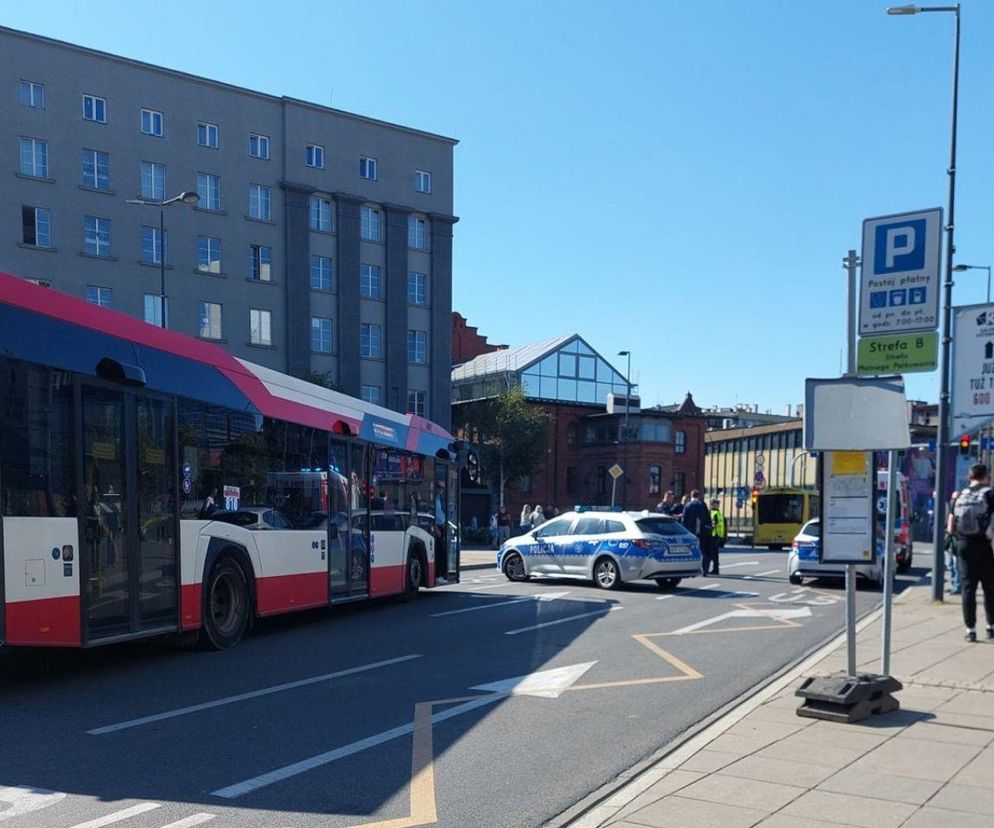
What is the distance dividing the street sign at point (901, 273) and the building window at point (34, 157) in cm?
4020


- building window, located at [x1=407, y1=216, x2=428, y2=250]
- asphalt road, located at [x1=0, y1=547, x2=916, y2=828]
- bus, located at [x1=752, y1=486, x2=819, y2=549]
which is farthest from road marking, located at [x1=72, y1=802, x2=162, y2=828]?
building window, located at [x1=407, y1=216, x2=428, y2=250]

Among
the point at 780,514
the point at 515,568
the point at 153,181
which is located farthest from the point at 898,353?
the point at 153,181

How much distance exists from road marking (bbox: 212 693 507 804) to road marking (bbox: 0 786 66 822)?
88 centimetres

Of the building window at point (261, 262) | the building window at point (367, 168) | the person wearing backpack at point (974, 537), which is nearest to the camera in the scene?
the person wearing backpack at point (974, 537)

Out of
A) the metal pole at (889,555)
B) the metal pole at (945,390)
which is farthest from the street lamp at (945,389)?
the metal pole at (889,555)

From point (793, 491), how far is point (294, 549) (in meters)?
31.8

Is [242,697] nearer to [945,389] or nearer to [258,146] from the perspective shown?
[945,389]

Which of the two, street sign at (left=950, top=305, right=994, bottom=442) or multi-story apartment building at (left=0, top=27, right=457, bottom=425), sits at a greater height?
multi-story apartment building at (left=0, top=27, right=457, bottom=425)

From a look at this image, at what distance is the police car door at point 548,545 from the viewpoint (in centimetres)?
2084

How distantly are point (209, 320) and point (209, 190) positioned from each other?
5.91 metres

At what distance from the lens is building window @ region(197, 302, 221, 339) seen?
45.9 metres

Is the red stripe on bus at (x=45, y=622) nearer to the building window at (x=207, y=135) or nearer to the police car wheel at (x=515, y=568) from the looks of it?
the police car wheel at (x=515, y=568)

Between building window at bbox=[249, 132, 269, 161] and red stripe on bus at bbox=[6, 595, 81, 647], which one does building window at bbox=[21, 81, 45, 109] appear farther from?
red stripe on bus at bbox=[6, 595, 81, 647]

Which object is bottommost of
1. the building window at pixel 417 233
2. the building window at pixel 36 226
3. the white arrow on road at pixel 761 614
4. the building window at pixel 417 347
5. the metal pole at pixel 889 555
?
the white arrow on road at pixel 761 614
